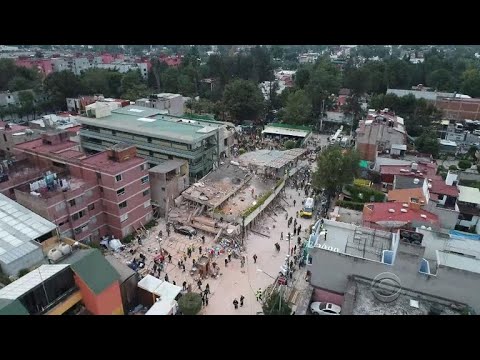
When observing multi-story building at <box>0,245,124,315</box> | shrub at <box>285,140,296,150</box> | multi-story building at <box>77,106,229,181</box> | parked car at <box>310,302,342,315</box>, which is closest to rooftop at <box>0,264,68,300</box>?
multi-story building at <box>0,245,124,315</box>

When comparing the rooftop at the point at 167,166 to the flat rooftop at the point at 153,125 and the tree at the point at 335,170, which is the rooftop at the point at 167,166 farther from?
the tree at the point at 335,170

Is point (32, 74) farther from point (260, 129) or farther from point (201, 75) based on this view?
point (260, 129)

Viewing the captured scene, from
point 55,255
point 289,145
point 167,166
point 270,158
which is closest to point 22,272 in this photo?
point 55,255

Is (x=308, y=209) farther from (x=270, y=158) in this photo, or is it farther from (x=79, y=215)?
(x=79, y=215)

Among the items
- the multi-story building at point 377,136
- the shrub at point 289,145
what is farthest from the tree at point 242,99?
the multi-story building at point 377,136

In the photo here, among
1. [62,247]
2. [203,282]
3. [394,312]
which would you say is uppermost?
[62,247]

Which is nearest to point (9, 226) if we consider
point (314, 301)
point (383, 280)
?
point (314, 301)
